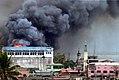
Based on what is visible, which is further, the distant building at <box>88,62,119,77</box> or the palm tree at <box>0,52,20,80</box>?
the distant building at <box>88,62,119,77</box>

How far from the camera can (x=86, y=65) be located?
264 ft

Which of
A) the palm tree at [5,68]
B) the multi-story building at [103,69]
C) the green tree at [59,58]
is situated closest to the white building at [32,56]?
the green tree at [59,58]

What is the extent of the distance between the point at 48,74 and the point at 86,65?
16.0 m

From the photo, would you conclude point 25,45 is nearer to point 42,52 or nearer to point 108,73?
point 42,52

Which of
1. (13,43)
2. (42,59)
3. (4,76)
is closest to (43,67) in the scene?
(42,59)

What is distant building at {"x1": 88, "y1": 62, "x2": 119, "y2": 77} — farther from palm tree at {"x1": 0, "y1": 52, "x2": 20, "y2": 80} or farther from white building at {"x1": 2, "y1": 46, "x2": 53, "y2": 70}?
palm tree at {"x1": 0, "y1": 52, "x2": 20, "y2": 80}

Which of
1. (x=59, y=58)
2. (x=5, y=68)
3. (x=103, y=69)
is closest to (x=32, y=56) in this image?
(x=59, y=58)

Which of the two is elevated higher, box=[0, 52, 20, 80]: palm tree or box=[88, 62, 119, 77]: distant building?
box=[0, 52, 20, 80]: palm tree

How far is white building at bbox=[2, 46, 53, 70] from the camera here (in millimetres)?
90375

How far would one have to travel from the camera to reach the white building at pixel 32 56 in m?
90.4

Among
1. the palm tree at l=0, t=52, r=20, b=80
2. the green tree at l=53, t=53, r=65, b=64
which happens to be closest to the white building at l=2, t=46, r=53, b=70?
the green tree at l=53, t=53, r=65, b=64

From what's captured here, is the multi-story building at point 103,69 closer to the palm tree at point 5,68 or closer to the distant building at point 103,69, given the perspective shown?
the distant building at point 103,69

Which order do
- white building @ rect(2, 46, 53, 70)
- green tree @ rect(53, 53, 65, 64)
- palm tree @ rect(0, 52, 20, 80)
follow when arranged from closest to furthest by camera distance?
palm tree @ rect(0, 52, 20, 80)
white building @ rect(2, 46, 53, 70)
green tree @ rect(53, 53, 65, 64)

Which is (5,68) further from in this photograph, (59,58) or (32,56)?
(59,58)
